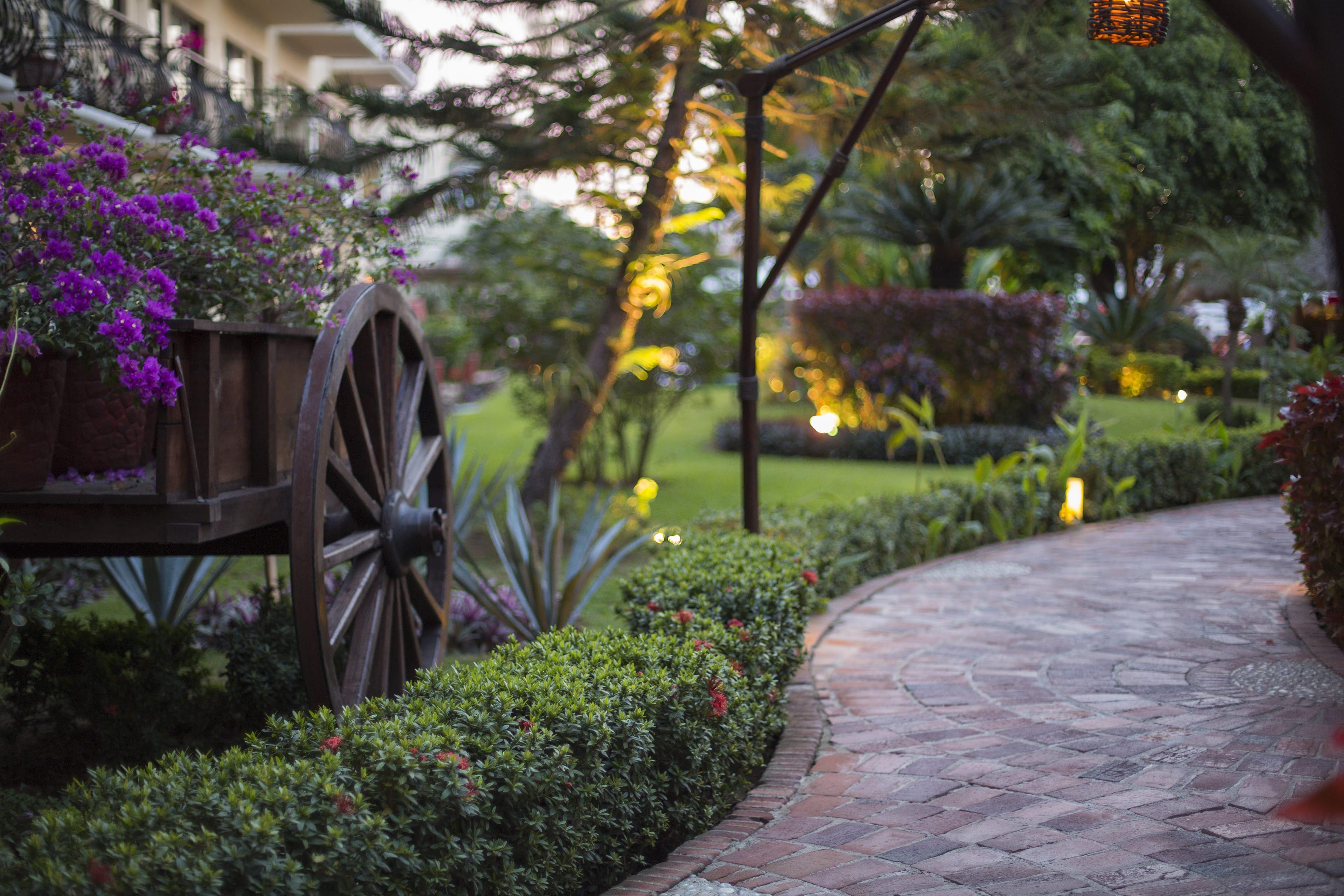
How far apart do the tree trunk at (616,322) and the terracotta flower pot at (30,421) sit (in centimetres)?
488

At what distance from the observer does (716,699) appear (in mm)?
3098

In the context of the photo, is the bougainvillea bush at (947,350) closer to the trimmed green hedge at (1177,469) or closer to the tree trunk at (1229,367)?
the tree trunk at (1229,367)

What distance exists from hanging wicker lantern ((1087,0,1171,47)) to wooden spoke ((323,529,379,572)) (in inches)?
118

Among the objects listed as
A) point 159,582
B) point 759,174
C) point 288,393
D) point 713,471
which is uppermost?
point 759,174

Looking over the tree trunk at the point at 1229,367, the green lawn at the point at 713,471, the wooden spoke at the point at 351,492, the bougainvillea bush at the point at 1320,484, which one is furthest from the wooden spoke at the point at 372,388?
the tree trunk at the point at 1229,367

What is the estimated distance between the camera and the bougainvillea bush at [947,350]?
13141 mm

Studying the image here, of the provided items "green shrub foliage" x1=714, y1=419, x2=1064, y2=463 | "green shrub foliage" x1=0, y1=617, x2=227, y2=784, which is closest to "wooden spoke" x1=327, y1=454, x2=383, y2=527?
"green shrub foliage" x1=0, y1=617, x2=227, y2=784

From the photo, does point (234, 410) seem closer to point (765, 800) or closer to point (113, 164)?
point (113, 164)

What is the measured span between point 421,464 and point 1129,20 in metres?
3.07

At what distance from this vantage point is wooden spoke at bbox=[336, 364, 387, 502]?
11.0 ft

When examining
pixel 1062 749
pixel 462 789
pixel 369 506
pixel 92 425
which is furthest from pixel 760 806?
pixel 92 425

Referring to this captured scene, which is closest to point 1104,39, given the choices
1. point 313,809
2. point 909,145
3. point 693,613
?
point 693,613

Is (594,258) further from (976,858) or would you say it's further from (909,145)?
(976,858)

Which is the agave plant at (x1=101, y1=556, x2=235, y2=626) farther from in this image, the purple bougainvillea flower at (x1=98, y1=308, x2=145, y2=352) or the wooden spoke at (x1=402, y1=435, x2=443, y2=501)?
the purple bougainvillea flower at (x1=98, y1=308, x2=145, y2=352)
